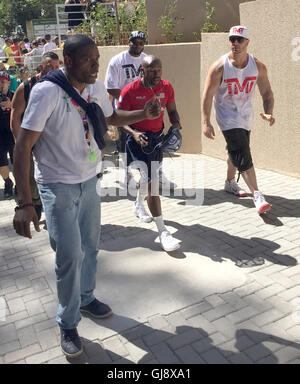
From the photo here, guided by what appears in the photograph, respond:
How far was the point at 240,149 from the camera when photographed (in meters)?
5.05

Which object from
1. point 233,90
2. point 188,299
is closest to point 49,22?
point 233,90

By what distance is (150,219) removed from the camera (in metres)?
5.13

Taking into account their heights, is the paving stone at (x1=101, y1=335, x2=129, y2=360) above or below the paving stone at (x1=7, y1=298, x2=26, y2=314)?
above

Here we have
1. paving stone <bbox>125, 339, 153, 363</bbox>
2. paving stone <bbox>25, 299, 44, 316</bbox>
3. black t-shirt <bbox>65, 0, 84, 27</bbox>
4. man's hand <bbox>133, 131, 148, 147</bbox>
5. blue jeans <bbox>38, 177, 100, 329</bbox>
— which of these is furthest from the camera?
black t-shirt <bbox>65, 0, 84, 27</bbox>

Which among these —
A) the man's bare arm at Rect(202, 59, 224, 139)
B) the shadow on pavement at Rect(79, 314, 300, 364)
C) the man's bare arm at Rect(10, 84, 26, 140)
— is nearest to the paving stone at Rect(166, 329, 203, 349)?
the shadow on pavement at Rect(79, 314, 300, 364)

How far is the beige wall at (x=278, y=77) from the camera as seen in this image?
5824mm

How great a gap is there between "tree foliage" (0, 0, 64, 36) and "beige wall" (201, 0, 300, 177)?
4472cm

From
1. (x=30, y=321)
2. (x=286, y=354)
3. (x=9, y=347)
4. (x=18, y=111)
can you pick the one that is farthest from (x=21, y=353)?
(x=18, y=111)

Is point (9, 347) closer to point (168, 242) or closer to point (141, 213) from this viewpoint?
point (168, 242)

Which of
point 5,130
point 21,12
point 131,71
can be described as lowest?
point 5,130

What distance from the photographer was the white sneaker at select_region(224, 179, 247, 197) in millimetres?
5652

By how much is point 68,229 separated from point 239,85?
321cm

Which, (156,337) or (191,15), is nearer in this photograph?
(156,337)

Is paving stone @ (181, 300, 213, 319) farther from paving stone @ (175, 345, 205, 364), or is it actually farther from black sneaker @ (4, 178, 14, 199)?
black sneaker @ (4, 178, 14, 199)
